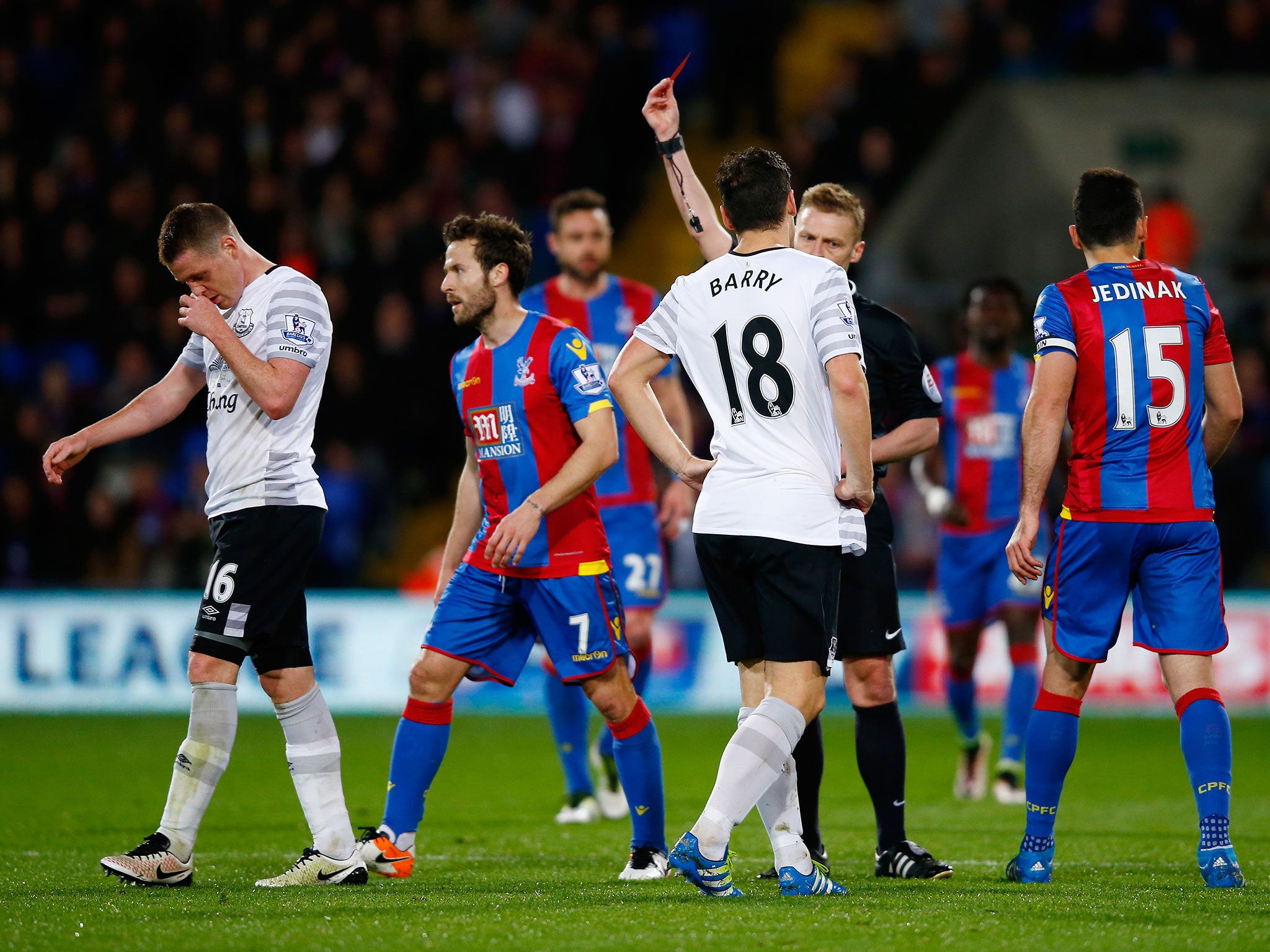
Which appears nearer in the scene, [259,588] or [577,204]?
[259,588]

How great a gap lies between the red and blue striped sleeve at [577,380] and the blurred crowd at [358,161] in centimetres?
893

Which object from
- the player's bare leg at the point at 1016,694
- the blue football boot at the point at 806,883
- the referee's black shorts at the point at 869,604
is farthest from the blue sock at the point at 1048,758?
the player's bare leg at the point at 1016,694

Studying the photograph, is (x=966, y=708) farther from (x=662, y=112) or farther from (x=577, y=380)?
(x=662, y=112)

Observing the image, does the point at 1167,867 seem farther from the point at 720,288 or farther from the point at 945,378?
the point at 945,378

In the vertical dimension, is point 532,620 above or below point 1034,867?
above

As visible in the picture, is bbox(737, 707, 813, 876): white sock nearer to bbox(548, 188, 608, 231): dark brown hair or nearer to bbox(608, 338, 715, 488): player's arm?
bbox(608, 338, 715, 488): player's arm

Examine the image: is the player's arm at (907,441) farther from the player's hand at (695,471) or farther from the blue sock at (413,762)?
the blue sock at (413,762)

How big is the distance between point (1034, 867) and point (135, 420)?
12.3 feet

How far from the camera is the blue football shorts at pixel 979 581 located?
29.9ft

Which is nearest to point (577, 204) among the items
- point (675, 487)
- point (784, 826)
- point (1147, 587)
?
point (675, 487)

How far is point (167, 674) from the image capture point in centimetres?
1380

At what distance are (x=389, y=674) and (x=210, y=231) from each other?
841 centimetres

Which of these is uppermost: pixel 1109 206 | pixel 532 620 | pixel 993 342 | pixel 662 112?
pixel 662 112

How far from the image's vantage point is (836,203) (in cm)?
643
